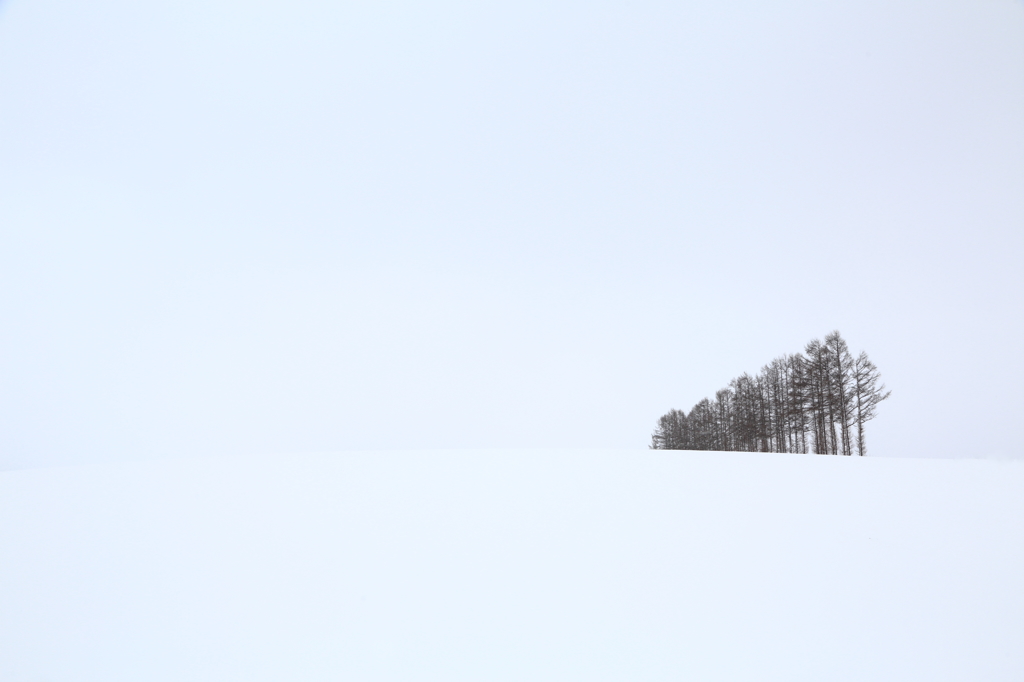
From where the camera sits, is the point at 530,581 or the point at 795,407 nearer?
the point at 530,581

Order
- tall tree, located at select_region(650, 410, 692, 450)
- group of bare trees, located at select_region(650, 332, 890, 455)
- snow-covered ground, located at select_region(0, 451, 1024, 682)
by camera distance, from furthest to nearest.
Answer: tall tree, located at select_region(650, 410, 692, 450) < group of bare trees, located at select_region(650, 332, 890, 455) < snow-covered ground, located at select_region(0, 451, 1024, 682)

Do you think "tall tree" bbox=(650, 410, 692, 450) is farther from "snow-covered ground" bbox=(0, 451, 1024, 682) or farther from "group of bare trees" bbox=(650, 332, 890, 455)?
"snow-covered ground" bbox=(0, 451, 1024, 682)

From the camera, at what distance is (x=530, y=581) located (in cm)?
480

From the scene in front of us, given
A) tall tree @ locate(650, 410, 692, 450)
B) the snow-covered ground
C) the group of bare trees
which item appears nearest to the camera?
the snow-covered ground

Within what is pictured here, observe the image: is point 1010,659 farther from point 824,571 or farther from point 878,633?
point 824,571

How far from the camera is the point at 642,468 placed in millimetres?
9711

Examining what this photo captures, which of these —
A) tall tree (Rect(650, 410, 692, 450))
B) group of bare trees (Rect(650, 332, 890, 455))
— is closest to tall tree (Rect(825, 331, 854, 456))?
group of bare trees (Rect(650, 332, 890, 455))

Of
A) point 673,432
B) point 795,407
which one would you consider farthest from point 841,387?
point 673,432

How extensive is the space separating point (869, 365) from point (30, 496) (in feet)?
93.4

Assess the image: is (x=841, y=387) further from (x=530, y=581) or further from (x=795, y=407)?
(x=530, y=581)

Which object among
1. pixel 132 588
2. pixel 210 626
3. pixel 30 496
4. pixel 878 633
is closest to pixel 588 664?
pixel 878 633

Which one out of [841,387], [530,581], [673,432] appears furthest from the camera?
[673,432]

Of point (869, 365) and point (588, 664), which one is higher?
point (869, 365)

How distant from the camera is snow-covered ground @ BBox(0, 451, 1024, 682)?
367 cm
